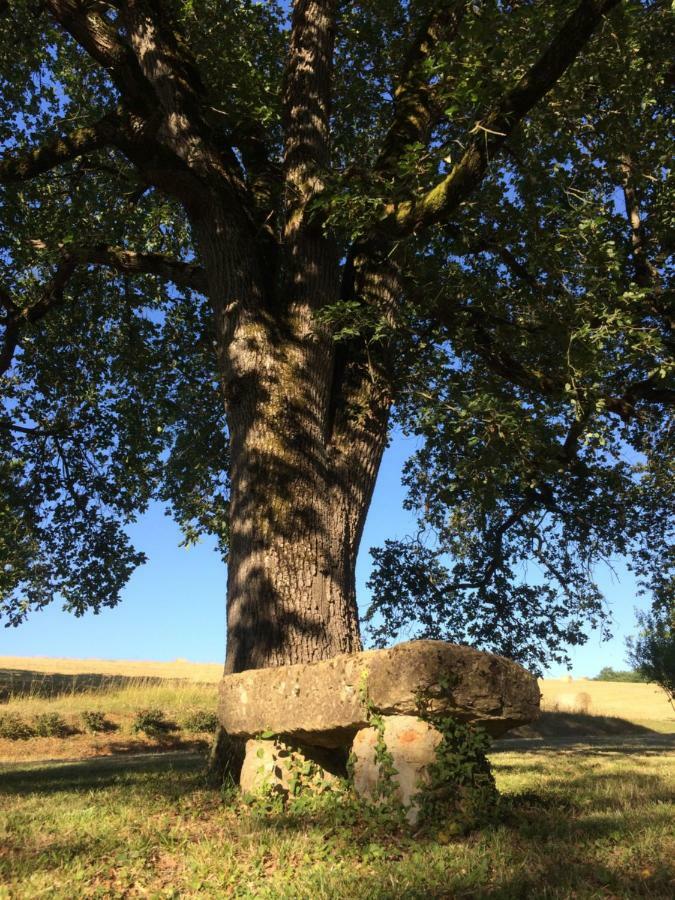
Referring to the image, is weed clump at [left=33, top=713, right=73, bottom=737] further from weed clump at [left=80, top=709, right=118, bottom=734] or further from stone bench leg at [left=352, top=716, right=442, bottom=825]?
stone bench leg at [left=352, top=716, right=442, bottom=825]

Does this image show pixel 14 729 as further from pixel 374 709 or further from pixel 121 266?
→ pixel 374 709

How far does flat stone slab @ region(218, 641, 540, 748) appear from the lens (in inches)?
165

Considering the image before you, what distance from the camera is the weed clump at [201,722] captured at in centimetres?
1626

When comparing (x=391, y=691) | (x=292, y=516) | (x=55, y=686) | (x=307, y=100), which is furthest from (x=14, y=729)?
(x=307, y=100)

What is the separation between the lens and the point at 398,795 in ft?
13.9

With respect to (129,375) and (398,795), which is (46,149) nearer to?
(129,375)

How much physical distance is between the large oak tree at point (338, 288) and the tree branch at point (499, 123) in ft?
0.09

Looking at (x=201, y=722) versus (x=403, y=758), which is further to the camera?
(x=201, y=722)

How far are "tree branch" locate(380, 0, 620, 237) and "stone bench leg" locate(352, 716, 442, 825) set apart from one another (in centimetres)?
483

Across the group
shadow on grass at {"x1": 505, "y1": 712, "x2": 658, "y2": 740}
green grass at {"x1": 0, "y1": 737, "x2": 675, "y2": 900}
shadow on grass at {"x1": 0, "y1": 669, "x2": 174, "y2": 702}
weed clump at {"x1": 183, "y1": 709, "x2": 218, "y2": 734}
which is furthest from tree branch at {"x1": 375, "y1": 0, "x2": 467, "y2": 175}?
shadow on grass at {"x1": 505, "y1": 712, "x2": 658, "y2": 740}

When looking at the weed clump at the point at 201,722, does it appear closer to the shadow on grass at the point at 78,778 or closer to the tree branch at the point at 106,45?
the shadow on grass at the point at 78,778

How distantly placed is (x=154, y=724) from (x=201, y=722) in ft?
3.76

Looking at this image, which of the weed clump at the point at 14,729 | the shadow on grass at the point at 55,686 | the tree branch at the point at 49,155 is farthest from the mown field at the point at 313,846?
the shadow on grass at the point at 55,686

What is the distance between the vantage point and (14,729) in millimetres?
14703
